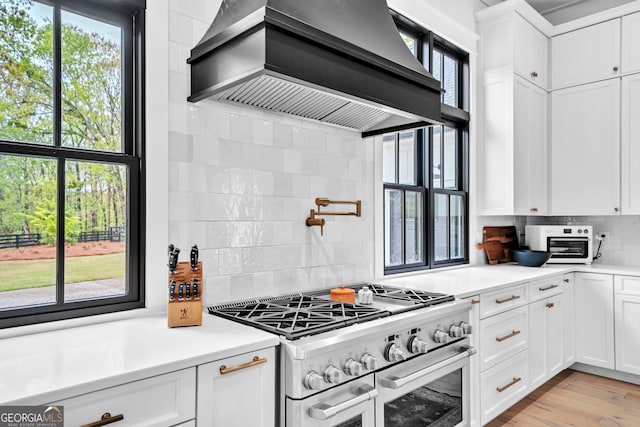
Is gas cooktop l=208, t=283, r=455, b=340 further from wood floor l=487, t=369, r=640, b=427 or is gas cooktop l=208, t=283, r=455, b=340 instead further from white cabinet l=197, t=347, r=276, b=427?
wood floor l=487, t=369, r=640, b=427

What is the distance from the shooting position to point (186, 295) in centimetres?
167

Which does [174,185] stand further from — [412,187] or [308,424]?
[412,187]

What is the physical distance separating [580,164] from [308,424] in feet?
11.6

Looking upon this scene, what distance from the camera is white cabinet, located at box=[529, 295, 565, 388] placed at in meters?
3.09

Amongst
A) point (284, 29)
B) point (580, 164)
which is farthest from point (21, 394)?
point (580, 164)

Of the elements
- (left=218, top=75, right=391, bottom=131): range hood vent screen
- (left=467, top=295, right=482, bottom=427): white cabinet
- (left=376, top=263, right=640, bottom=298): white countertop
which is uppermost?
(left=218, top=75, right=391, bottom=131): range hood vent screen

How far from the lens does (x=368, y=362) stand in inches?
66.8

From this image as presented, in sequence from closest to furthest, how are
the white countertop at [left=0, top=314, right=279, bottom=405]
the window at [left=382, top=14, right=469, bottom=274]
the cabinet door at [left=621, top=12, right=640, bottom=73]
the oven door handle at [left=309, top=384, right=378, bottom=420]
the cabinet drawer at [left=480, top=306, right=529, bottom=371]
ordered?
the white countertop at [left=0, top=314, right=279, bottom=405] < the oven door handle at [left=309, top=384, right=378, bottom=420] < the cabinet drawer at [left=480, top=306, right=529, bottom=371] < the window at [left=382, top=14, right=469, bottom=274] < the cabinet door at [left=621, top=12, right=640, bottom=73]

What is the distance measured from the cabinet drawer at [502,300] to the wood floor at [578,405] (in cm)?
70

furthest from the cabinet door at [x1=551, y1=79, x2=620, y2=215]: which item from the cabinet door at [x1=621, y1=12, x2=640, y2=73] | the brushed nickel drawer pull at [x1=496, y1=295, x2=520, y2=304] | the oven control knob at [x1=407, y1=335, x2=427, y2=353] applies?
the oven control knob at [x1=407, y1=335, x2=427, y2=353]

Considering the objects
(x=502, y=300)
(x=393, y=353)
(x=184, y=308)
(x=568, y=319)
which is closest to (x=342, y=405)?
(x=393, y=353)

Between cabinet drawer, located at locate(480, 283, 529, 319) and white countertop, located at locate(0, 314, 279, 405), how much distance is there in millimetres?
1597

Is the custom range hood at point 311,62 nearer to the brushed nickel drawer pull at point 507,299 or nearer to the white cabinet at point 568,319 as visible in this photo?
the brushed nickel drawer pull at point 507,299

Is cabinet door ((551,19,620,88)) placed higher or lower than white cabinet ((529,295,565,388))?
higher
